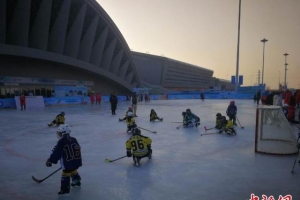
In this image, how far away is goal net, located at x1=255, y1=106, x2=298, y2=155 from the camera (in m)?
8.09

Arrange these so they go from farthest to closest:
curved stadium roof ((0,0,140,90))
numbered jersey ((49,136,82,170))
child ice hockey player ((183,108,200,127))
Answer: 1. curved stadium roof ((0,0,140,90))
2. child ice hockey player ((183,108,200,127))
3. numbered jersey ((49,136,82,170))

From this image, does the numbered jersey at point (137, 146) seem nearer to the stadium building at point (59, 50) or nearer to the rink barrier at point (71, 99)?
the rink barrier at point (71, 99)

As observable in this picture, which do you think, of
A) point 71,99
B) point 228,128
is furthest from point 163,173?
point 71,99

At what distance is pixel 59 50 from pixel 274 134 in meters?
40.9

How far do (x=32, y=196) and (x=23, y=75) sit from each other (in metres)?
39.4

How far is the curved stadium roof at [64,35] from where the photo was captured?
37.2m

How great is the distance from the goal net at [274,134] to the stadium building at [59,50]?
33925 millimetres

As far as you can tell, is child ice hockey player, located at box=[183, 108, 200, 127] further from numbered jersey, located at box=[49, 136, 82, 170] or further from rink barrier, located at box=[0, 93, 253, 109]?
rink barrier, located at box=[0, 93, 253, 109]

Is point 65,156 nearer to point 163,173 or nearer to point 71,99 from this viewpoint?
point 163,173

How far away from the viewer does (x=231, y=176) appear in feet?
19.0

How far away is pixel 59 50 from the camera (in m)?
43.2

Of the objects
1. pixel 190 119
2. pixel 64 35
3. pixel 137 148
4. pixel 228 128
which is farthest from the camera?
pixel 64 35

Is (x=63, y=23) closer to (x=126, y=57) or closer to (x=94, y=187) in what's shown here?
(x=126, y=57)

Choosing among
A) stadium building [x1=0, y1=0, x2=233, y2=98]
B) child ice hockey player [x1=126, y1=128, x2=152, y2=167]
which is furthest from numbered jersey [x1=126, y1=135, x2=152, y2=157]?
stadium building [x1=0, y1=0, x2=233, y2=98]
